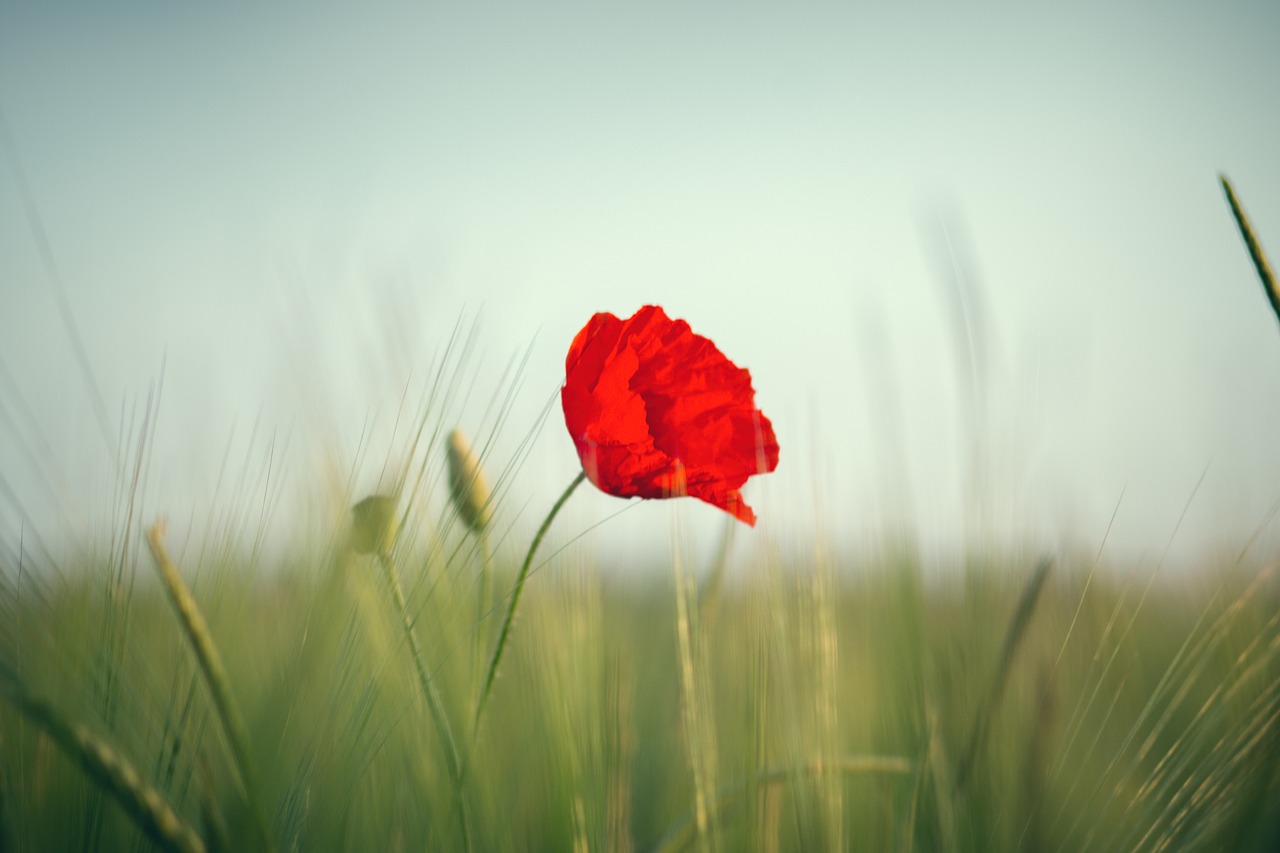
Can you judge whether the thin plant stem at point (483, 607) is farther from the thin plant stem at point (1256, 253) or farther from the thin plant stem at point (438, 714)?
the thin plant stem at point (1256, 253)

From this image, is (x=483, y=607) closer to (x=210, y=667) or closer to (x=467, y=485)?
(x=467, y=485)

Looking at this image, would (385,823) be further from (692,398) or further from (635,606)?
(635,606)

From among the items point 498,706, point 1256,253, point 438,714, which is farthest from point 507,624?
point 1256,253

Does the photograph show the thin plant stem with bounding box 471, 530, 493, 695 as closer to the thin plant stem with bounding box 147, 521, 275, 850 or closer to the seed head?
the seed head

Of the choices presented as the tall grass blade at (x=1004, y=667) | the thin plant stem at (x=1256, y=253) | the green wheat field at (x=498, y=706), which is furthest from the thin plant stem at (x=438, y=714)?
the thin plant stem at (x=1256, y=253)

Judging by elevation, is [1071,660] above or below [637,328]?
below

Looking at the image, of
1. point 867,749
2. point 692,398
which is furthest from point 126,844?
point 867,749
